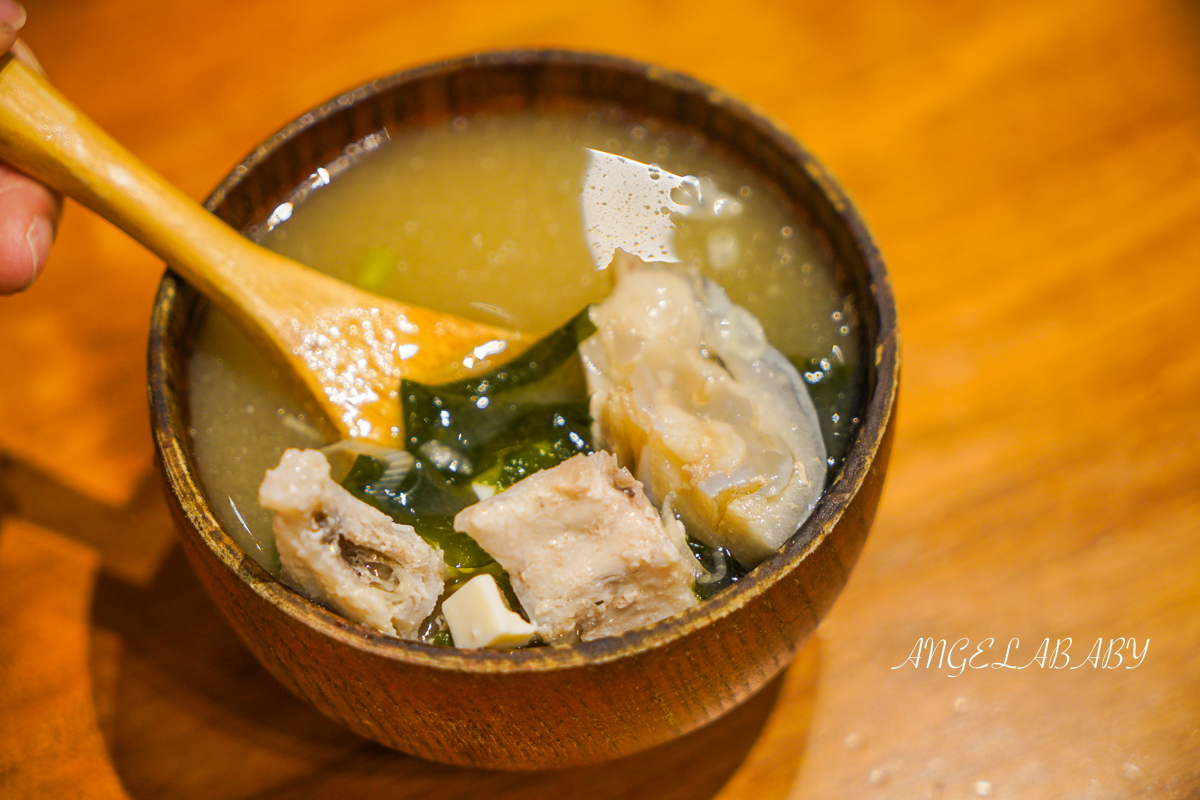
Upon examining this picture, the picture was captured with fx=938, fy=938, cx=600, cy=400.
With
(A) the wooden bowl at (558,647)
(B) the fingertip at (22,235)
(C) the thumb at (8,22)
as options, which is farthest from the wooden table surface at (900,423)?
(C) the thumb at (8,22)

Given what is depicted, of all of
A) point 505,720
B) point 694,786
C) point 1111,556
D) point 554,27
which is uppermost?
point 554,27

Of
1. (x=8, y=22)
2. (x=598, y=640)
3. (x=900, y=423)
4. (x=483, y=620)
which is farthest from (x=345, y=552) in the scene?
(x=900, y=423)

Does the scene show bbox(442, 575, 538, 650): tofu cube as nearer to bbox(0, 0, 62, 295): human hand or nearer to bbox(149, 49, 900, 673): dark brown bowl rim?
bbox(149, 49, 900, 673): dark brown bowl rim

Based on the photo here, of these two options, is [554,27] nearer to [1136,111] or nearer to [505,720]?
[1136,111]

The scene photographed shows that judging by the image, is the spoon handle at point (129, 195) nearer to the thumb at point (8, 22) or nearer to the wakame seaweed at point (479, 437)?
the thumb at point (8, 22)

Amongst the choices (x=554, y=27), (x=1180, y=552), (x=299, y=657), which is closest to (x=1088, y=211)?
(x=1180, y=552)
